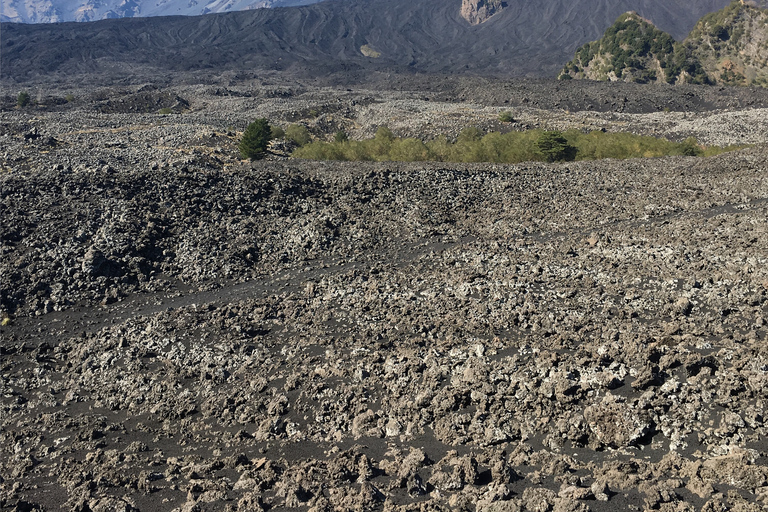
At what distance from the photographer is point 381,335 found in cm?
2884

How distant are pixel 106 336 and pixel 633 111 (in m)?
120

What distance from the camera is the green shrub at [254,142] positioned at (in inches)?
2482

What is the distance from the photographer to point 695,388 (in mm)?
21125

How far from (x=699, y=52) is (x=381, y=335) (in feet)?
570

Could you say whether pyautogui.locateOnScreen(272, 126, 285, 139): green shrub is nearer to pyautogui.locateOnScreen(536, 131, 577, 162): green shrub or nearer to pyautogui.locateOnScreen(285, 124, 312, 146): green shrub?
pyautogui.locateOnScreen(285, 124, 312, 146): green shrub

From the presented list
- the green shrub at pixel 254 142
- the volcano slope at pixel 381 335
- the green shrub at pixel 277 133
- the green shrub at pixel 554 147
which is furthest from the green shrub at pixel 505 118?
the green shrub at pixel 254 142

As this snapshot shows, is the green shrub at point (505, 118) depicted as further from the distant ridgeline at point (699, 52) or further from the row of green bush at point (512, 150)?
Answer: the distant ridgeline at point (699, 52)

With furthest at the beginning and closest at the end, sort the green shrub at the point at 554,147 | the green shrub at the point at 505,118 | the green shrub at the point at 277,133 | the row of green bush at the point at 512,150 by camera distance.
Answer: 1. the green shrub at the point at 505,118
2. the green shrub at the point at 277,133
3. the row of green bush at the point at 512,150
4. the green shrub at the point at 554,147

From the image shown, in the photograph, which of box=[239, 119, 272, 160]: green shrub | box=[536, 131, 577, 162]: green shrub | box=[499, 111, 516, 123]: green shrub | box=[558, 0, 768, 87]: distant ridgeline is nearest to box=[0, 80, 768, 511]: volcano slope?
box=[239, 119, 272, 160]: green shrub

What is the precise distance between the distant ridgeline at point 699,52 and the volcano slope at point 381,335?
11787 cm

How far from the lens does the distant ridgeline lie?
14850 cm

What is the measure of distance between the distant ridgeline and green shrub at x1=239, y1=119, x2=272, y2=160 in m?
132

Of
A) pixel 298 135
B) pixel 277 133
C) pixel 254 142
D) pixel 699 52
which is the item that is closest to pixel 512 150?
pixel 254 142

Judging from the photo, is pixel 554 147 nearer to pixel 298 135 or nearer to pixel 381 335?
pixel 298 135
